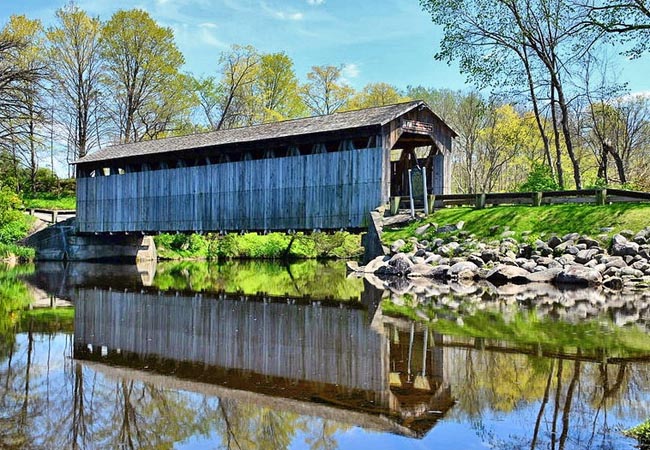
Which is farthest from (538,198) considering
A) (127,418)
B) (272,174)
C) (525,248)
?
(127,418)

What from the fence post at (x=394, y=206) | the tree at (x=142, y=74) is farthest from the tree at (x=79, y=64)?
the fence post at (x=394, y=206)

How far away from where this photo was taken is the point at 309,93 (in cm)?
4909

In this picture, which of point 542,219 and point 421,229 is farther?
point 421,229

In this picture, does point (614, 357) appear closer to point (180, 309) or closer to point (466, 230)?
point (180, 309)

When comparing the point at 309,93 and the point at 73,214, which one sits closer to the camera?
the point at 73,214

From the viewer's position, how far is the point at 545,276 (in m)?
18.1

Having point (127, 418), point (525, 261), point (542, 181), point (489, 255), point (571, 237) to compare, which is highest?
point (542, 181)

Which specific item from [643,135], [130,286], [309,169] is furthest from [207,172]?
[643,135]

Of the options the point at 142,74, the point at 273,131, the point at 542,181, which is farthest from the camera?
the point at 142,74

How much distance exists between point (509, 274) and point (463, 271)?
4.51 feet

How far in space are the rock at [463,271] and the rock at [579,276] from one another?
A: 2.48m

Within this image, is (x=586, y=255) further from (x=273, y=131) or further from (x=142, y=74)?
(x=142, y=74)

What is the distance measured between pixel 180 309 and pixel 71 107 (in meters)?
39.2

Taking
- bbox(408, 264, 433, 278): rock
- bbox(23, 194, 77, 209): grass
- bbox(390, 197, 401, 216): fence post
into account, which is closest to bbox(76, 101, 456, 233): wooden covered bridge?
bbox(390, 197, 401, 216): fence post
